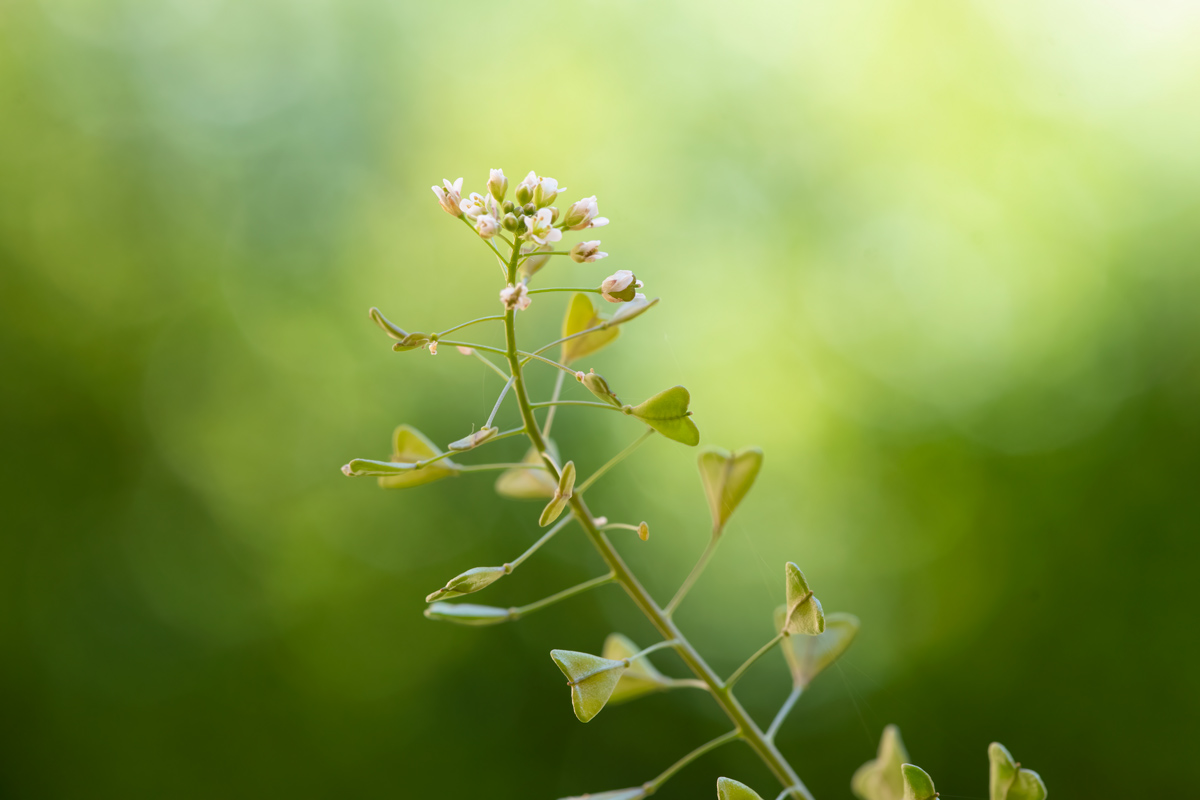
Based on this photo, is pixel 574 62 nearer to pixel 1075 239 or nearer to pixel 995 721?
pixel 1075 239

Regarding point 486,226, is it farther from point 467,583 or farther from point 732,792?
point 732,792

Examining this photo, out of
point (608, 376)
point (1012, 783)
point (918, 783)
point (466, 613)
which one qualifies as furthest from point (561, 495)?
point (608, 376)

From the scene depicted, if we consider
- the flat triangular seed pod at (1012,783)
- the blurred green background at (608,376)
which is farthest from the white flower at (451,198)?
the blurred green background at (608,376)

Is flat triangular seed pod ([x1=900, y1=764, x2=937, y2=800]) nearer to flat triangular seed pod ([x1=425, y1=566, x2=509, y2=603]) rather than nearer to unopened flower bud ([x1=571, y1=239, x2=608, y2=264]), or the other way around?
flat triangular seed pod ([x1=425, y1=566, x2=509, y2=603])

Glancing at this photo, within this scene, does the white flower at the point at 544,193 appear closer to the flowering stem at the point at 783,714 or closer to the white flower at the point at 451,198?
the white flower at the point at 451,198

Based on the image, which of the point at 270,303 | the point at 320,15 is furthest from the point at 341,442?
the point at 320,15
